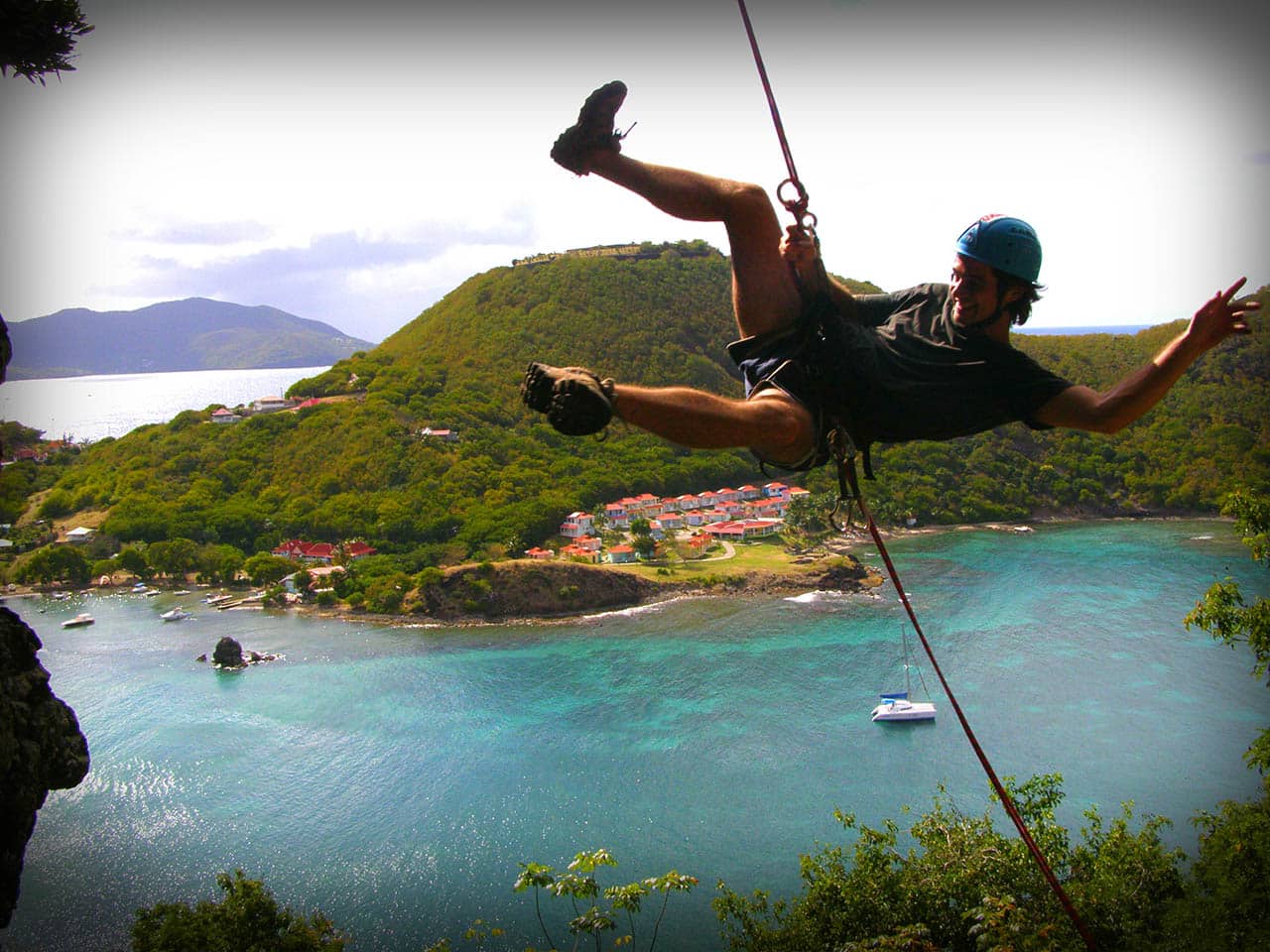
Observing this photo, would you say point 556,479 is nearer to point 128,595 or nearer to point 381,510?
point 381,510

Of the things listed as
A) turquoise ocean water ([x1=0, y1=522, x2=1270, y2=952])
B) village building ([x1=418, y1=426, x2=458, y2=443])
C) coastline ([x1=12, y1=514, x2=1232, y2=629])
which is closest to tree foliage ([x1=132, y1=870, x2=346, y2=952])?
turquoise ocean water ([x1=0, y1=522, x2=1270, y2=952])

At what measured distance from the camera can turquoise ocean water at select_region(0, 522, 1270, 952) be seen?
15398 millimetres

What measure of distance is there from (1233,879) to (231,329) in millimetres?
116786

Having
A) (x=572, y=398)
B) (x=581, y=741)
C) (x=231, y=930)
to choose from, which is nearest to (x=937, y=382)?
(x=572, y=398)

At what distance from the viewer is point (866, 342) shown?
1725 mm

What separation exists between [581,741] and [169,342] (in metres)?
97.8

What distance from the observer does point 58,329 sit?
90625 millimetres

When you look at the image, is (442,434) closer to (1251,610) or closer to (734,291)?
(1251,610)

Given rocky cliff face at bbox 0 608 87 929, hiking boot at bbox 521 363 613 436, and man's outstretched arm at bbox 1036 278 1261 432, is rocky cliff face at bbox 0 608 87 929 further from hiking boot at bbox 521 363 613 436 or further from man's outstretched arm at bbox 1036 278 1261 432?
man's outstretched arm at bbox 1036 278 1261 432

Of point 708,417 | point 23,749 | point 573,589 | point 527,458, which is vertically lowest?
point 573,589

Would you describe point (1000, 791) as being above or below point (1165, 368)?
below

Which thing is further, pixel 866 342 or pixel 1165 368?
pixel 866 342

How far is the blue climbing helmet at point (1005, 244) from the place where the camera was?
1593mm

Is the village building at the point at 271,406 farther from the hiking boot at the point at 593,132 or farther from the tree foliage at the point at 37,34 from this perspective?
the hiking boot at the point at 593,132
